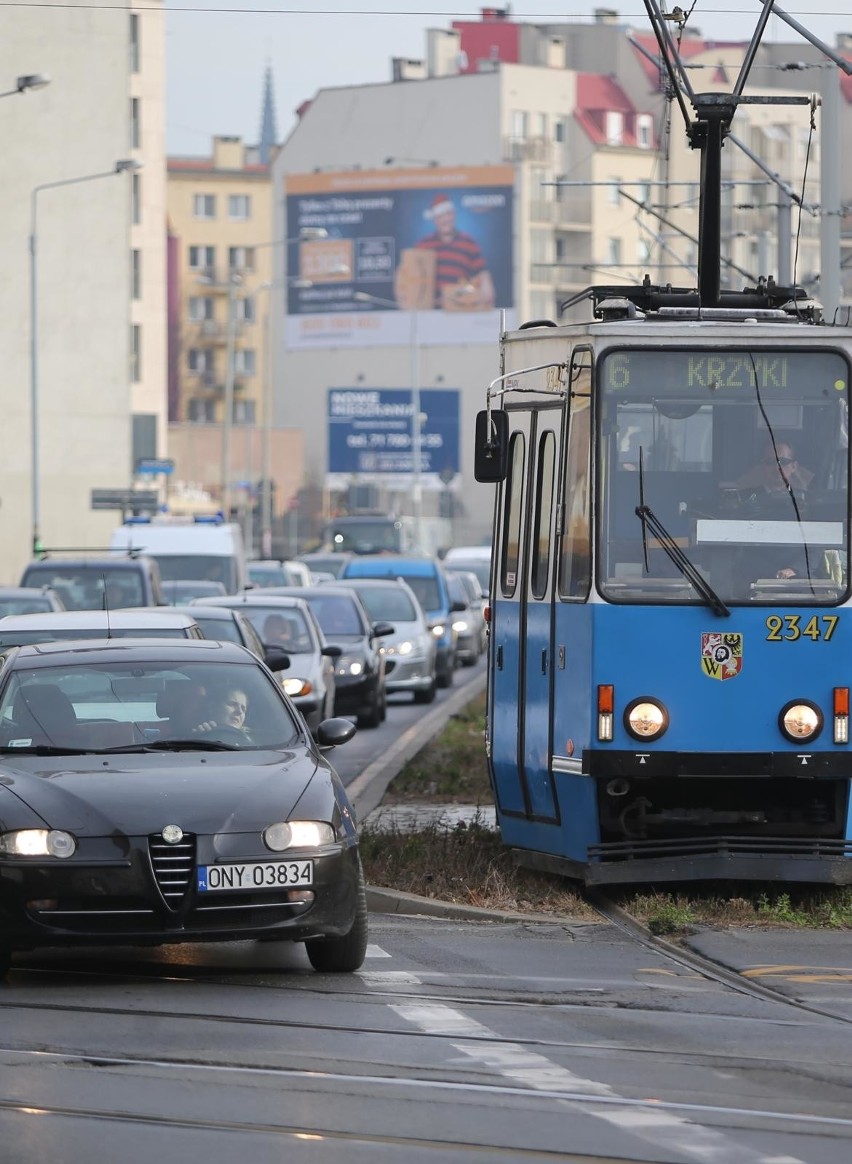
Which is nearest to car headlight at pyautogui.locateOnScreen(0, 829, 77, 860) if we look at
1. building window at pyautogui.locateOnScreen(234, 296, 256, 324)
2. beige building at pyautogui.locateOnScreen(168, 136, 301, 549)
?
beige building at pyautogui.locateOnScreen(168, 136, 301, 549)

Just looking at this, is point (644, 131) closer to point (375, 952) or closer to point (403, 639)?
point (403, 639)

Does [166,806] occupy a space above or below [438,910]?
above

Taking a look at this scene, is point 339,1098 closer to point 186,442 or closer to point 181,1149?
point 181,1149

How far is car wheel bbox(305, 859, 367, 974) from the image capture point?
10055mm

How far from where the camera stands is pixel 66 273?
69.5 m

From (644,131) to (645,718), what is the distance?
337ft

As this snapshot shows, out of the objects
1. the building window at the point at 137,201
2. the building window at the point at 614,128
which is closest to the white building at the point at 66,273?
the building window at the point at 137,201

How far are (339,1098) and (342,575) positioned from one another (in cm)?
3363

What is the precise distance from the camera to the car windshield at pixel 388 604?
35.4 meters

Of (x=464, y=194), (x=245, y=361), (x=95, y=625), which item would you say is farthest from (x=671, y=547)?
(x=245, y=361)

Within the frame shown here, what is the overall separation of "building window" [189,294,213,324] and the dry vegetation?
108939 millimetres

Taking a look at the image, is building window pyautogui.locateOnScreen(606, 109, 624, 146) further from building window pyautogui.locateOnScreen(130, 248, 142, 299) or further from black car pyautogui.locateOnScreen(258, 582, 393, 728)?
black car pyautogui.locateOnScreen(258, 582, 393, 728)

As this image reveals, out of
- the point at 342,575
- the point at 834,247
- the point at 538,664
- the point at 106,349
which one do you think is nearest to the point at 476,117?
the point at 106,349

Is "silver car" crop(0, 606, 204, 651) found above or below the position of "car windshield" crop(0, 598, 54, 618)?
above
